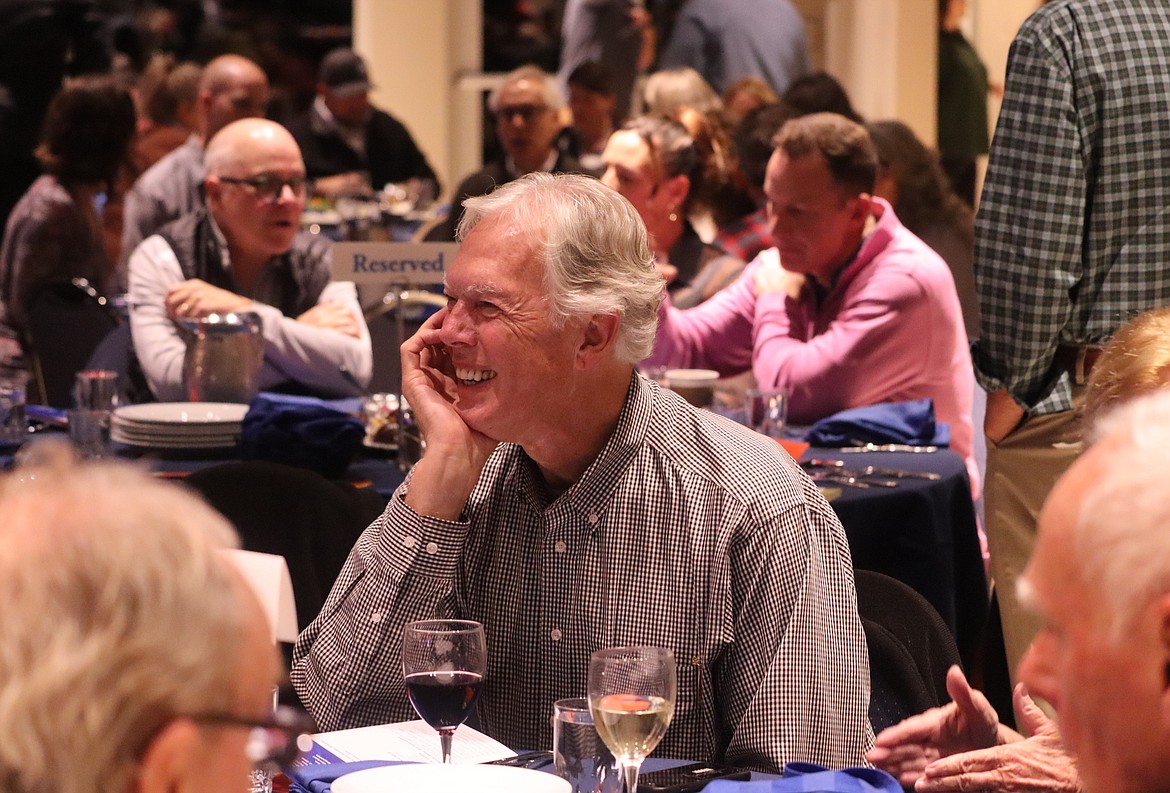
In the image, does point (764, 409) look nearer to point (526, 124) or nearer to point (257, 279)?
point (257, 279)

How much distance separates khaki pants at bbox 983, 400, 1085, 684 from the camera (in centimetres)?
358

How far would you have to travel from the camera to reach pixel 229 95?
766 cm

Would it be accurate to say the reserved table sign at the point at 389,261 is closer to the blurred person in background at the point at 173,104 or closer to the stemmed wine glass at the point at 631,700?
the stemmed wine glass at the point at 631,700

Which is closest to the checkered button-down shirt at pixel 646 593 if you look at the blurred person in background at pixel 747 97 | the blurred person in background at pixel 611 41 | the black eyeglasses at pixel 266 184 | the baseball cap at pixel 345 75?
the black eyeglasses at pixel 266 184

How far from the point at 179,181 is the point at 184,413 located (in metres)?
3.37

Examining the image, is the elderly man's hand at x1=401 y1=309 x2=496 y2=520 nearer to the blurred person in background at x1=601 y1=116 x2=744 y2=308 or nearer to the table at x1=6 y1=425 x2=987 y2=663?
the table at x1=6 y1=425 x2=987 y2=663

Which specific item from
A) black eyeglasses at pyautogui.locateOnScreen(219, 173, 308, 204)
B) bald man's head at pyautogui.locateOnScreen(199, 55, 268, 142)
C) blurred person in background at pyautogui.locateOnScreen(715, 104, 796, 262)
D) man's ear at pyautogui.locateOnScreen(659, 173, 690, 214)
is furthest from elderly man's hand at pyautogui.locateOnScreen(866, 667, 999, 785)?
bald man's head at pyautogui.locateOnScreen(199, 55, 268, 142)

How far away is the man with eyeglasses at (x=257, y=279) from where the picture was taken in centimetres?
448

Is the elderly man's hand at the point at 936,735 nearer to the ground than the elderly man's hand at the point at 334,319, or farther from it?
farther from it

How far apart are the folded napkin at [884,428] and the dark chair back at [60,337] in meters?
2.53

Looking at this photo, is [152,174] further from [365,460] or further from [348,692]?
[348,692]

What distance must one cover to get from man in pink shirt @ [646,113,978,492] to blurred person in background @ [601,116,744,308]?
0.65 metres

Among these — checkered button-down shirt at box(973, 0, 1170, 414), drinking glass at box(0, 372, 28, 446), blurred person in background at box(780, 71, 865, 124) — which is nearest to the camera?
checkered button-down shirt at box(973, 0, 1170, 414)

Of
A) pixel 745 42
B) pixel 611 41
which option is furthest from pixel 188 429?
pixel 611 41
